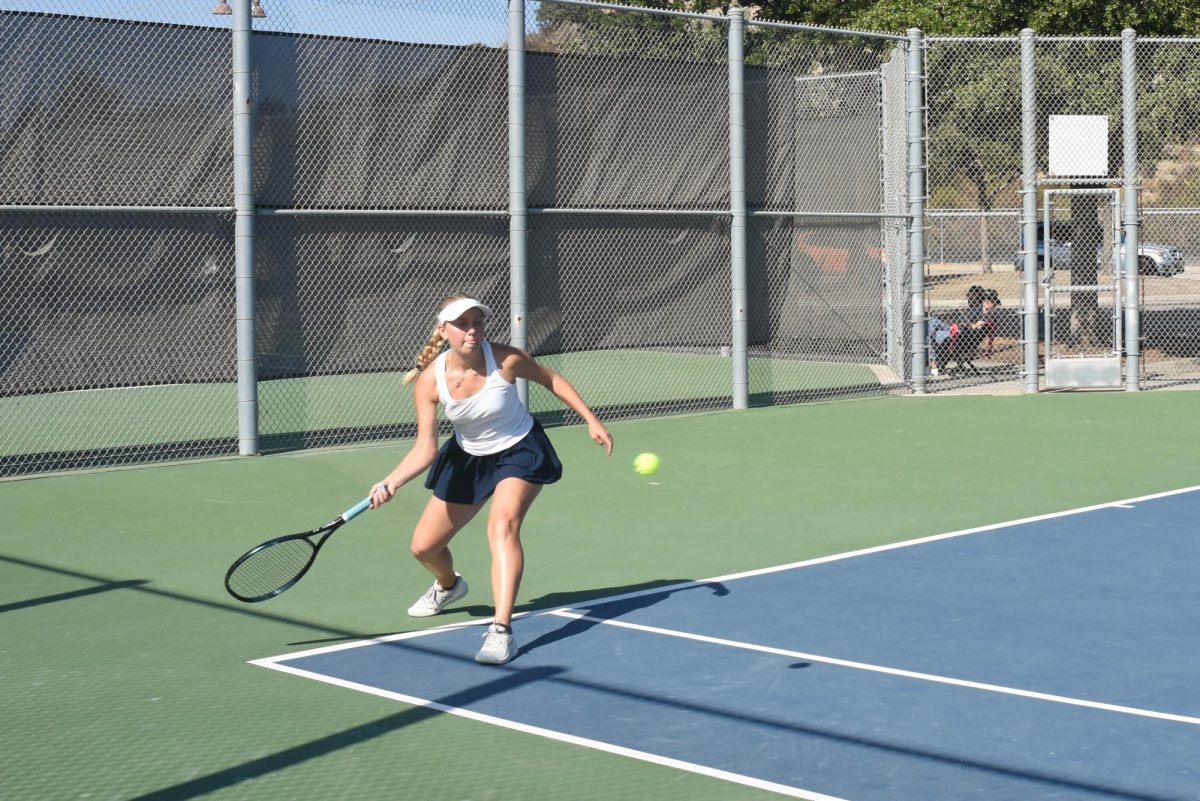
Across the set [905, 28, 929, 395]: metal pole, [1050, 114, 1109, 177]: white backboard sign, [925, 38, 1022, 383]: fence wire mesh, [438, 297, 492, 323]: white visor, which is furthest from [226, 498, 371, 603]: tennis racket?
[1050, 114, 1109, 177]: white backboard sign

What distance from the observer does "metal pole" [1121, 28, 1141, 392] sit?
17281 millimetres

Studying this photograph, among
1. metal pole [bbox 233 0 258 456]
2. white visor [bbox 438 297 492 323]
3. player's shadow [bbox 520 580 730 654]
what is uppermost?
metal pole [bbox 233 0 258 456]

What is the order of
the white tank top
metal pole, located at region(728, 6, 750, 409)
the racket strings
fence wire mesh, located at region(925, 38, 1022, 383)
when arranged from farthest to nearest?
fence wire mesh, located at region(925, 38, 1022, 383) → metal pole, located at region(728, 6, 750, 409) → the racket strings → the white tank top

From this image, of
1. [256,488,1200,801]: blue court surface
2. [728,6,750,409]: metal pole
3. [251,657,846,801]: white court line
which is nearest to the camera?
[251,657,846,801]: white court line

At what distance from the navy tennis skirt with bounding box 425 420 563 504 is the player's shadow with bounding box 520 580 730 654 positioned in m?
0.71

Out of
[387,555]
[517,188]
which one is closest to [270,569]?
[387,555]

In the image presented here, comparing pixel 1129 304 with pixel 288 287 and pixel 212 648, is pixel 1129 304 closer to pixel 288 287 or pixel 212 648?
pixel 288 287

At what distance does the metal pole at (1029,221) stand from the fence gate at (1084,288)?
0.49 ft

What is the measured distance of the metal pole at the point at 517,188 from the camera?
1423cm

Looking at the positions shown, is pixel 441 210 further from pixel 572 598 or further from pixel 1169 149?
pixel 1169 149

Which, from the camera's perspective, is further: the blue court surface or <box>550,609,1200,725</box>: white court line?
<box>550,609,1200,725</box>: white court line

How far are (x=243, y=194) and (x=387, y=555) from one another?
184 inches

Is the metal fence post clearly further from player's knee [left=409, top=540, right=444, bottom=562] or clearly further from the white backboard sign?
player's knee [left=409, top=540, right=444, bottom=562]

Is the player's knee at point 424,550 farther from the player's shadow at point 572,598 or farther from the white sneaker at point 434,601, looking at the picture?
the player's shadow at point 572,598
